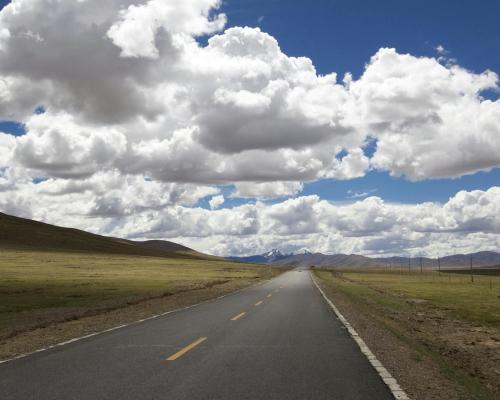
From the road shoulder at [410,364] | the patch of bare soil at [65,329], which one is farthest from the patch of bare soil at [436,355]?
the patch of bare soil at [65,329]

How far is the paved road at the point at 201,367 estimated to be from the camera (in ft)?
26.6

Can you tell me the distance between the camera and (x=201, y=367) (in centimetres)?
1008

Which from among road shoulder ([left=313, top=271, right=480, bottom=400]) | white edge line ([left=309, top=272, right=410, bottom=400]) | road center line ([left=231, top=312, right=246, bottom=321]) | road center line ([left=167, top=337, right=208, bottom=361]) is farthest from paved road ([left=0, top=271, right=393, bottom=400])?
road center line ([left=231, top=312, right=246, bottom=321])

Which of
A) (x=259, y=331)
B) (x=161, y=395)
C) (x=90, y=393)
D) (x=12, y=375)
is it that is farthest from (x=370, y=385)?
(x=259, y=331)

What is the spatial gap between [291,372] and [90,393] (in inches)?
148

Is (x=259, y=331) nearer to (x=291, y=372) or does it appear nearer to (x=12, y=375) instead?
(x=291, y=372)

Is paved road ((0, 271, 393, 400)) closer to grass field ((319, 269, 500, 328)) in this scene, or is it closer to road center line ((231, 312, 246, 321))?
road center line ((231, 312, 246, 321))

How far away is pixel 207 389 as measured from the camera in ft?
27.1

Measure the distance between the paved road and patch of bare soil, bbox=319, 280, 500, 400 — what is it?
27.0 inches

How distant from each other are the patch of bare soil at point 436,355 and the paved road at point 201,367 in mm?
686

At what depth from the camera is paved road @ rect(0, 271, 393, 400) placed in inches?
319

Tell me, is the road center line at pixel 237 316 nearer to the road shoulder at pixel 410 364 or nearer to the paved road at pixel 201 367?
the paved road at pixel 201 367

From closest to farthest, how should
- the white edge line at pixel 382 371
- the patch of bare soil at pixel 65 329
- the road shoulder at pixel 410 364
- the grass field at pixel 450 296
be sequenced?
the white edge line at pixel 382 371 < the road shoulder at pixel 410 364 < the patch of bare soil at pixel 65 329 < the grass field at pixel 450 296

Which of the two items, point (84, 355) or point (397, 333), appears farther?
point (397, 333)
